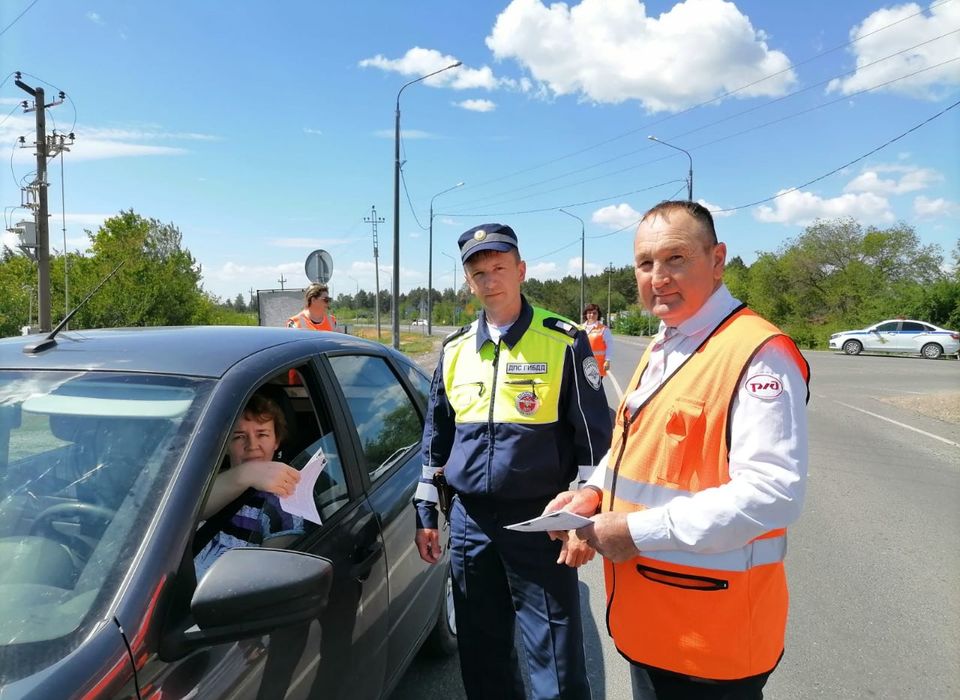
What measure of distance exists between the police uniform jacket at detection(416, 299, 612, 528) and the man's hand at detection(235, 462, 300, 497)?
0.64 metres

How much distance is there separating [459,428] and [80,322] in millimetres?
31623

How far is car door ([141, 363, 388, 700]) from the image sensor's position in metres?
1.33

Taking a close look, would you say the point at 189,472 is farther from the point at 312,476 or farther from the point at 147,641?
the point at 312,476

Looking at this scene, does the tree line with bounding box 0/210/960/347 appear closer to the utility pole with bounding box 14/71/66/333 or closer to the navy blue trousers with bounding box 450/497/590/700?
the utility pole with bounding box 14/71/66/333

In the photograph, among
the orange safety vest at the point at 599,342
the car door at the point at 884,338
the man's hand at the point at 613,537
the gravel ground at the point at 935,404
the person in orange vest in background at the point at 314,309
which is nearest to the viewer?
the man's hand at the point at 613,537

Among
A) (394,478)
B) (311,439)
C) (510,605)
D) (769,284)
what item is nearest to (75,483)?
(311,439)

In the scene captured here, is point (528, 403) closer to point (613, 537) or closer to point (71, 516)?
point (613, 537)

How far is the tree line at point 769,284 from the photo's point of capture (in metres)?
26.8

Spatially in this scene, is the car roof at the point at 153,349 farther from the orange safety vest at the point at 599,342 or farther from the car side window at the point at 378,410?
the orange safety vest at the point at 599,342

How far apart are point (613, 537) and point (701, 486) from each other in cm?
24

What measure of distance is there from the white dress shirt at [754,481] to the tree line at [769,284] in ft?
62.3

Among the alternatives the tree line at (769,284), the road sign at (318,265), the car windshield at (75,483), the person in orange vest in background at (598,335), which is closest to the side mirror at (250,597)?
the car windshield at (75,483)

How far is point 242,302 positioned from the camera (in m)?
95.2

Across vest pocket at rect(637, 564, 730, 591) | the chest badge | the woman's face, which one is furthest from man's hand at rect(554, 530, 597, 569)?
the woman's face
